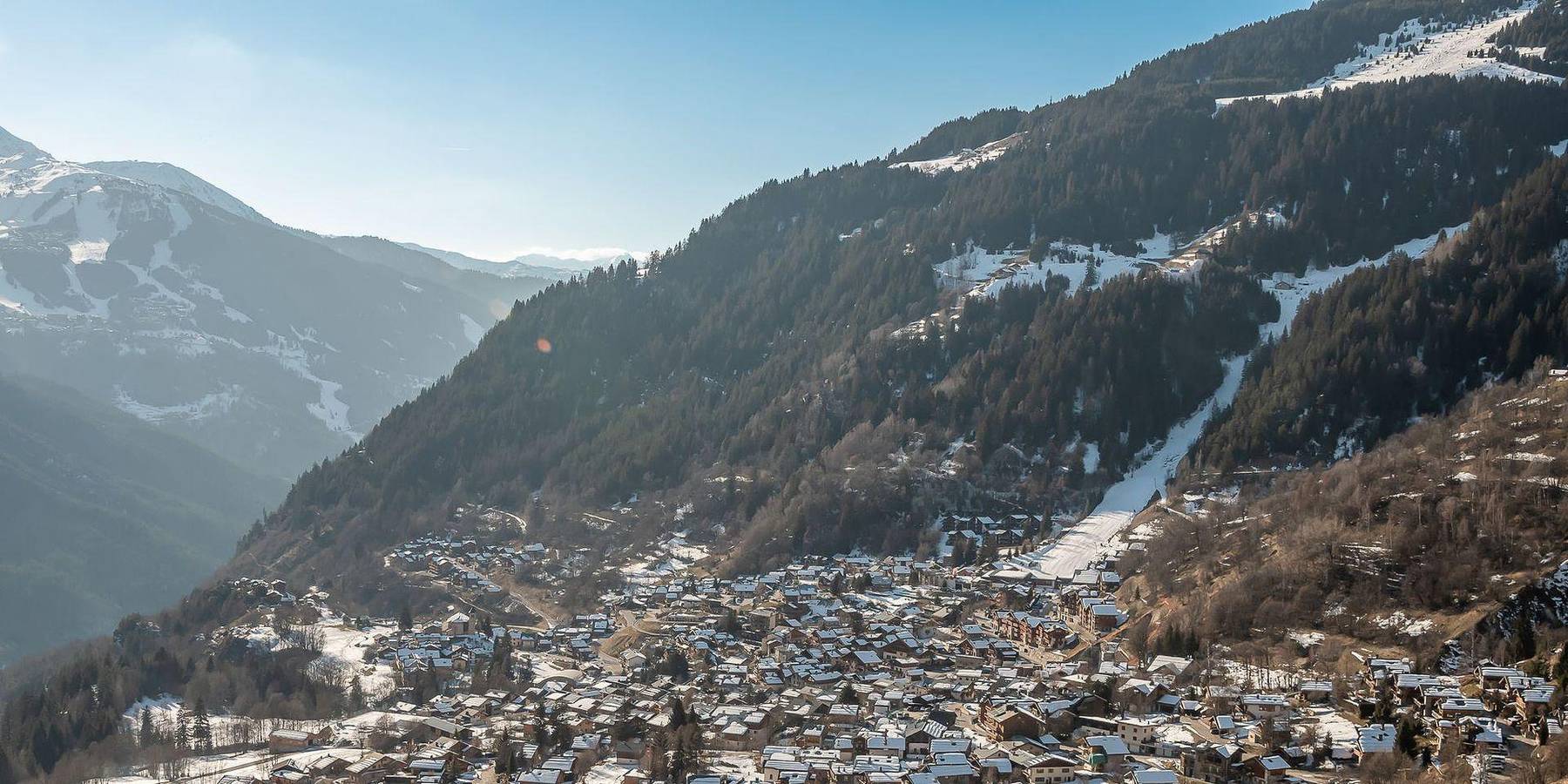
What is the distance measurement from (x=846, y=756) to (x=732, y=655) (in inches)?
1028

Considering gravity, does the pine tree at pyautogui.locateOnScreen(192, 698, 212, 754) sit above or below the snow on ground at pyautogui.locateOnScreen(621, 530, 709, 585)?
above

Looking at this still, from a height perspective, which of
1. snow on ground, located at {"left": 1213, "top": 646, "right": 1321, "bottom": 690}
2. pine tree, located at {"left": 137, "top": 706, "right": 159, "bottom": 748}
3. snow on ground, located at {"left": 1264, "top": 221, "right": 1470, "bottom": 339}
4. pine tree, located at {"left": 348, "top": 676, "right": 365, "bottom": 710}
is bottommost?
pine tree, located at {"left": 137, "top": 706, "right": 159, "bottom": 748}

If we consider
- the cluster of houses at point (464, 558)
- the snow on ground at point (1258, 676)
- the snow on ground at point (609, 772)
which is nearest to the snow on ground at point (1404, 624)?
the snow on ground at point (1258, 676)

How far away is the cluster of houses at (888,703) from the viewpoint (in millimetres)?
49406

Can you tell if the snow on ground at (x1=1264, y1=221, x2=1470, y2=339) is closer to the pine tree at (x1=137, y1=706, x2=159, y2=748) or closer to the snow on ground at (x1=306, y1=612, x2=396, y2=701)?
the snow on ground at (x1=306, y1=612, x2=396, y2=701)

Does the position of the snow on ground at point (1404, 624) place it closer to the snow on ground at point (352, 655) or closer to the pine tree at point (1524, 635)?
the pine tree at point (1524, 635)

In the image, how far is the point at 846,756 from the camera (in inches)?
2082

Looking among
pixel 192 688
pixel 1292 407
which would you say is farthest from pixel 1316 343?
pixel 192 688

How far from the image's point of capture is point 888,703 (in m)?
63.2

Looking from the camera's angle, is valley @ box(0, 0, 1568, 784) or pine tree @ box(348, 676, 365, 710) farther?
pine tree @ box(348, 676, 365, 710)

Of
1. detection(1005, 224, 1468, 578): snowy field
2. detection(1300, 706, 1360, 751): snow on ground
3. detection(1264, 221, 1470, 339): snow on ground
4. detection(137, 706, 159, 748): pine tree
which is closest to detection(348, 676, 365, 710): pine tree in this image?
detection(137, 706, 159, 748): pine tree

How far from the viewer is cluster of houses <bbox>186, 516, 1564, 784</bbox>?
49406 millimetres

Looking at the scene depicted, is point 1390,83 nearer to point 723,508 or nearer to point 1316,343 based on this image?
point 1316,343

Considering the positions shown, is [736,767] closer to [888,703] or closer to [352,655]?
[888,703]
